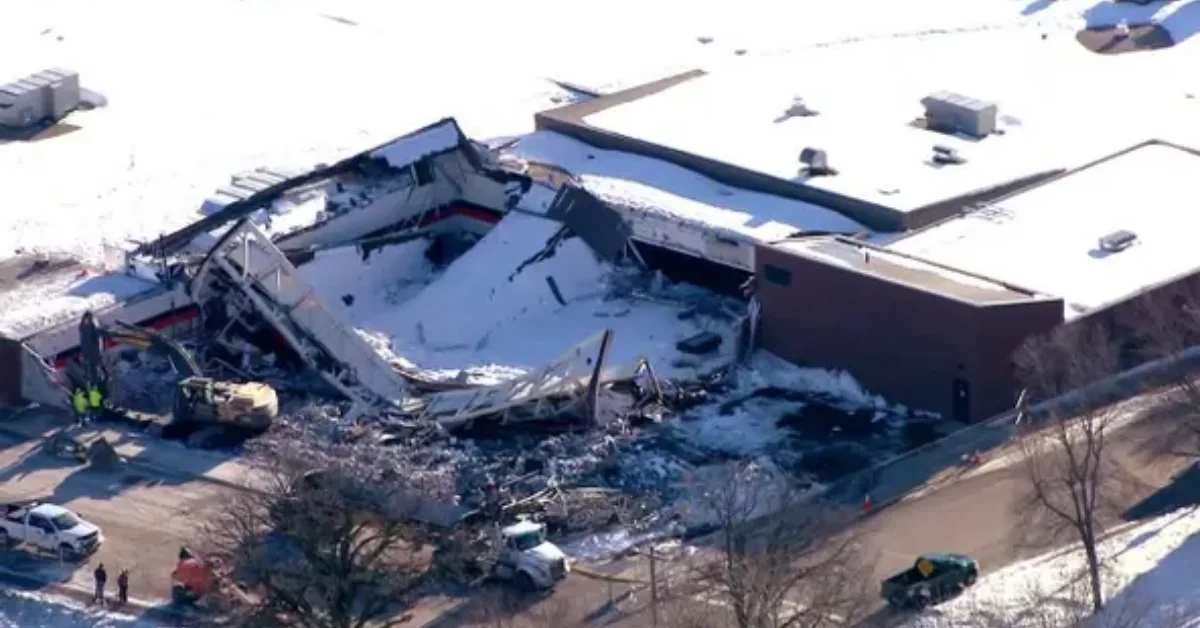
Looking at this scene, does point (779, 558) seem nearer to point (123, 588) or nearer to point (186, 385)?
point (123, 588)

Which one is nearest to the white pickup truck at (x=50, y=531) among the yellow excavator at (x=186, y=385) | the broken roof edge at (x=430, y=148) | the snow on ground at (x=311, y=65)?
the yellow excavator at (x=186, y=385)

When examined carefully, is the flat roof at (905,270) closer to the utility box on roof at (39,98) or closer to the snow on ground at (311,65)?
the snow on ground at (311,65)

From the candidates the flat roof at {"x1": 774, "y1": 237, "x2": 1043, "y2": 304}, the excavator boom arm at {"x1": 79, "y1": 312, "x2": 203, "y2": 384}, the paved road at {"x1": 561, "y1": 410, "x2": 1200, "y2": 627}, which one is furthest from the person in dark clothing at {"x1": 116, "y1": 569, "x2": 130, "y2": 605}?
the flat roof at {"x1": 774, "y1": 237, "x2": 1043, "y2": 304}

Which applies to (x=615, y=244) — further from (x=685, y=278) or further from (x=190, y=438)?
(x=190, y=438)

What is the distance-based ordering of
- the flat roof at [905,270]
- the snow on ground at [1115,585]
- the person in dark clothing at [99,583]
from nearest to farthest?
the snow on ground at [1115,585] → the person in dark clothing at [99,583] → the flat roof at [905,270]

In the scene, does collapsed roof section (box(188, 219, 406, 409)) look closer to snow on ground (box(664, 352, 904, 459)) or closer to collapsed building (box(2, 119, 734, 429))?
collapsed building (box(2, 119, 734, 429))
